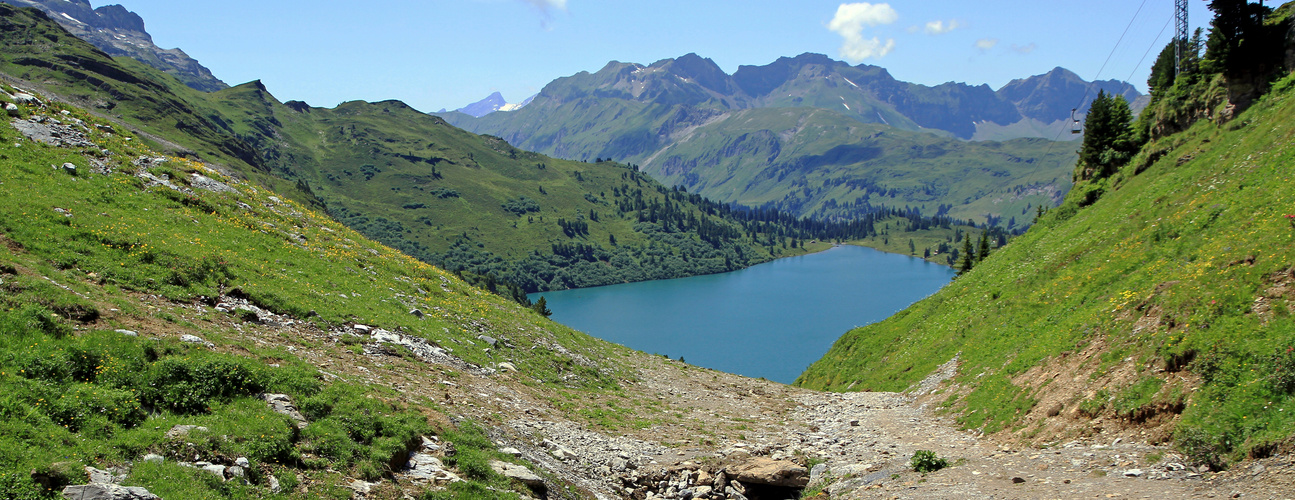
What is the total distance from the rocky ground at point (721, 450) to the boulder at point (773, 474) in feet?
0.13

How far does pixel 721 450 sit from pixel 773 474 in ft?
9.02

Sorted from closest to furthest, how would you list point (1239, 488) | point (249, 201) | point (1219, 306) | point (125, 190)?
point (1239, 488) → point (1219, 306) → point (125, 190) → point (249, 201)

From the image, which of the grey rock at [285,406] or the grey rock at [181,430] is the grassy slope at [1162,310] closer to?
the grey rock at [285,406]

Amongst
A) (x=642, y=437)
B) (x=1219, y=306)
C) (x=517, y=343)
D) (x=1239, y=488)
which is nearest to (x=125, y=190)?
(x=517, y=343)

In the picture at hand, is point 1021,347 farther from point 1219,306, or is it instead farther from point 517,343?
point 517,343

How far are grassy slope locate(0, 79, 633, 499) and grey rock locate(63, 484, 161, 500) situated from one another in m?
0.23

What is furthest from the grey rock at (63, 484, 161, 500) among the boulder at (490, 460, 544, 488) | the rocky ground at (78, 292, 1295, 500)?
the boulder at (490, 460, 544, 488)

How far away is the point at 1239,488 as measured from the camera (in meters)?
12.9

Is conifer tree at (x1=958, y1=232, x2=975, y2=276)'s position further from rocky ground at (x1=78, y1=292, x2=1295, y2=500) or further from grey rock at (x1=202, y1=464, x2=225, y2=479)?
grey rock at (x1=202, y1=464, x2=225, y2=479)

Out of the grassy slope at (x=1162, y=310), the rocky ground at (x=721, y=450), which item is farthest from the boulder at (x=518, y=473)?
the grassy slope at (x=1162, y=310)

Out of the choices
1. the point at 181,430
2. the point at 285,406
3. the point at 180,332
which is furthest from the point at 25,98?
the point at 181,430

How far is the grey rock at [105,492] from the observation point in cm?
988

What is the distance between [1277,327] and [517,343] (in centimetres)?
2851

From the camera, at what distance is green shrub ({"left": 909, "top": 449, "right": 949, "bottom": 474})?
61.5ft
